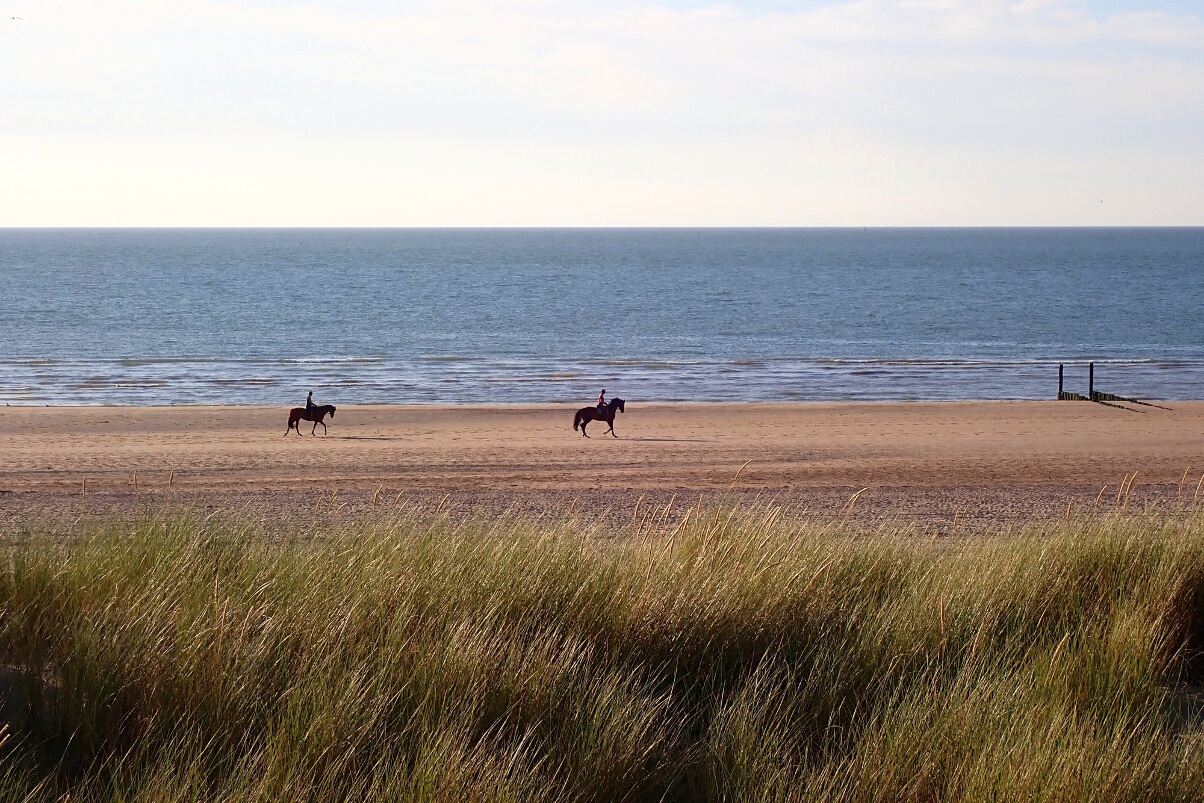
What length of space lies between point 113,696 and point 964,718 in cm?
337

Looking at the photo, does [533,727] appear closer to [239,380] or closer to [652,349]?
[239,380]

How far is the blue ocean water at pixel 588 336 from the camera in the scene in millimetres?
37562

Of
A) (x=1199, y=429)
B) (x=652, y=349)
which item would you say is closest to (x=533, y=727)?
(x=1199, y=429)

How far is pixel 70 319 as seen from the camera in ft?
220

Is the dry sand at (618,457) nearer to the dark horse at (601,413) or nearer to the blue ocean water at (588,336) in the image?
the dark horse at (601,413)

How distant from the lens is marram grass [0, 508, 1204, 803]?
4.15 metres

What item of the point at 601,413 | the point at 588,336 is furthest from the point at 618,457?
the point at 588,336

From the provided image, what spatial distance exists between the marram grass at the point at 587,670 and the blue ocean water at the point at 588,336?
2799cm

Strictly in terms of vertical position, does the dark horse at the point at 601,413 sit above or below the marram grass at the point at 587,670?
below

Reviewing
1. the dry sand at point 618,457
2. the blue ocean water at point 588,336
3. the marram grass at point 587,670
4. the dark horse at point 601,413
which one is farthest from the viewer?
the blue ocean water at point 588,336

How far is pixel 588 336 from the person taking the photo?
195 feet

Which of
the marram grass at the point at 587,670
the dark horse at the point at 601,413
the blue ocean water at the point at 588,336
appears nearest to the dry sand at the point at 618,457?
the dark horse at the point at 601,413

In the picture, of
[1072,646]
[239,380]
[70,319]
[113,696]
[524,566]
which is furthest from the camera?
[70,319]

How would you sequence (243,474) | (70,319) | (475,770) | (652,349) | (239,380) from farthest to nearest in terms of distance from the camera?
(70,319) < (652,349) < (239,380) < (243,474) < (475,770)
